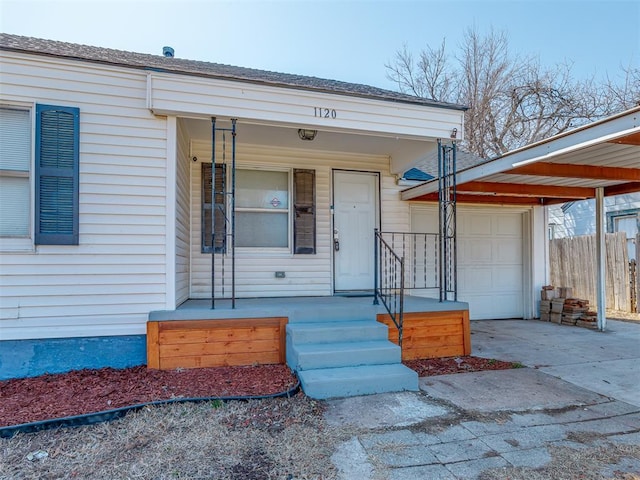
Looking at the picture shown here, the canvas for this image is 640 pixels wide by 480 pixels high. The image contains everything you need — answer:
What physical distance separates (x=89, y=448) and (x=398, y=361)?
101 inches

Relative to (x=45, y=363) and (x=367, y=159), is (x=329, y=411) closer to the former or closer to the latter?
(x=45, y=363)

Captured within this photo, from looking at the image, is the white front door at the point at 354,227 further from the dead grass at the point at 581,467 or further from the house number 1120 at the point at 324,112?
the dead grass at the point at 581,467

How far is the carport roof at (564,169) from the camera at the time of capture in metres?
3.59

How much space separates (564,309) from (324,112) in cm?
591

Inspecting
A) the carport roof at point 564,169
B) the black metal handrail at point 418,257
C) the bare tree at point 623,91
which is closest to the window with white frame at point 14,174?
the black metal handrail at point 418,257

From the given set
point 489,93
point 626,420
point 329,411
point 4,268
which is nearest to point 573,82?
point 489,93

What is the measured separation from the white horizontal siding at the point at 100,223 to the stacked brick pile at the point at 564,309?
690cm

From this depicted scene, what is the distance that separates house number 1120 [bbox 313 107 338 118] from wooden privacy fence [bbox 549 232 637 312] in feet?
22.7

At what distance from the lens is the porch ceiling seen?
4.79 metres

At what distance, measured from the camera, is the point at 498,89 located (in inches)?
578

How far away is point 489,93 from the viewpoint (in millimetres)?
14836

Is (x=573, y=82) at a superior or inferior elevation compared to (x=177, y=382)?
superior

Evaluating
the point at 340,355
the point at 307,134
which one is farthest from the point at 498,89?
the point at 340,355

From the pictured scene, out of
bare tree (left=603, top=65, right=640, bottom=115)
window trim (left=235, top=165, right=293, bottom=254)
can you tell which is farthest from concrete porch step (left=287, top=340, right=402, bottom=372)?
bare tree (left=603, top=65, right=640, bottom=115)
